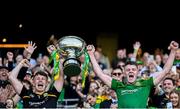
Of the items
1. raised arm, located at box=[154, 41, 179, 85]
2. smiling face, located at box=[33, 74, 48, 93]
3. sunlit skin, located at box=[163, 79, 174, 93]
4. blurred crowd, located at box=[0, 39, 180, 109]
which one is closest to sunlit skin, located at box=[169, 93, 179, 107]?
blurred crowd, located at box=[0, 39, 180, 109]

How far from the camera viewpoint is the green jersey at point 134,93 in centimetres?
955

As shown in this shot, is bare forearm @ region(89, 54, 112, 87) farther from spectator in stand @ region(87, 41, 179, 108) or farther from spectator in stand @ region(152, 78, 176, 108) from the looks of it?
spectator in stand @ region(152, 78, 176, 108)

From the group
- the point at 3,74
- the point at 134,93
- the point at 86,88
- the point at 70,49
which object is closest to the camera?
the point at 70,49

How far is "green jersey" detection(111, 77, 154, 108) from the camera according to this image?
31.3 feet

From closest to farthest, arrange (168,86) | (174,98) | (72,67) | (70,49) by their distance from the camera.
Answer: (72,67) < (70,49) < (174,98) < (168,86)

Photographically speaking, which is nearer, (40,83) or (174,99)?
(40,83)

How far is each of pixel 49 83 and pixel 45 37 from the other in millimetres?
8615

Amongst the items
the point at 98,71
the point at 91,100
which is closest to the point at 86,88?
the point at 91,100

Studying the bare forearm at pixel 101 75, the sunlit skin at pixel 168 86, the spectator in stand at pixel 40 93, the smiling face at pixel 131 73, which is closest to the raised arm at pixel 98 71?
the bare forearm at pixel 101 75

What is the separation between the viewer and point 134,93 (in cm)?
959

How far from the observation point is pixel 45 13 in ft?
63.0

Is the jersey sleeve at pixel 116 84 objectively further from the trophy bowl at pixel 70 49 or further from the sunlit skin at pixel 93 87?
the sunlit skin at pixel 93 87

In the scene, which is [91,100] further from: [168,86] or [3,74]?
[3,74]

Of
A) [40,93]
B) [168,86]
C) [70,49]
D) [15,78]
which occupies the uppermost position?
[70,49]
